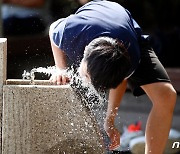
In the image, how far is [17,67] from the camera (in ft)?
19.9

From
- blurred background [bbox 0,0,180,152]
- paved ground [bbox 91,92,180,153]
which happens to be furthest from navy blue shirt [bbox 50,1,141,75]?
blurred background [bbox 0,0,180,152]

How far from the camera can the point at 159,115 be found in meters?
3.72

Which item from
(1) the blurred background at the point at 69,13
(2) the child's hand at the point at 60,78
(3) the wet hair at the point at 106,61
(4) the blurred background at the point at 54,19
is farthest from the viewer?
(4) the blurred background at the point at 54,19

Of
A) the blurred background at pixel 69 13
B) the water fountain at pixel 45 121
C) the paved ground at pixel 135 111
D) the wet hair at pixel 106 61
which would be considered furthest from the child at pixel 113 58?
the blurred background at pixel 69 13

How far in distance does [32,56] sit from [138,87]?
6.61 ft

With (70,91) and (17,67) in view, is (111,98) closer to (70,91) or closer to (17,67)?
(70,91)

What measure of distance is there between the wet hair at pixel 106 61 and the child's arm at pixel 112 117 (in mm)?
413

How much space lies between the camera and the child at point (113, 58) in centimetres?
342

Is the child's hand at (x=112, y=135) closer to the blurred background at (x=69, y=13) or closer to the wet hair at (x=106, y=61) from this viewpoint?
the wet hair at (x=106, y=61)

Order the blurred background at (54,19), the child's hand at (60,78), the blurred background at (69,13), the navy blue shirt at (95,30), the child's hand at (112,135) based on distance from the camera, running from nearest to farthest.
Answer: the navy blue shirt at (95,30)
the child's hand at (60,78)
the child's hand at (112,135)
the blurred background at (69,13)
the blurred background at (54,19)

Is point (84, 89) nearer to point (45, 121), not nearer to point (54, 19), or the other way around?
point (45, 121)

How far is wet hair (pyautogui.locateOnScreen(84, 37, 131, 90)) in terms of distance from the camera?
11.1ft

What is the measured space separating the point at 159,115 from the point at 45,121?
62cm

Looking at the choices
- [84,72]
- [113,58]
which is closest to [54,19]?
[84,72]
